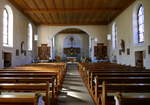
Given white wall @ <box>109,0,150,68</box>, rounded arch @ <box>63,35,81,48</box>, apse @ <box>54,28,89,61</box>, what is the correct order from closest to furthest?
white wall @ <box>109,0,150,68</box>, apse @ <box>54,28,89,61</box>, rounded arch @ <box>63,35,81,48</box>

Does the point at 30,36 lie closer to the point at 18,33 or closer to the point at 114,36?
the point at 18,33

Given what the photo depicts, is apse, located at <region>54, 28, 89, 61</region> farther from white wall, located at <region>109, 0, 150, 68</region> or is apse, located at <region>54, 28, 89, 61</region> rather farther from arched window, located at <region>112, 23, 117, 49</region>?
white wall, located at <region>109, 0, 150, 68</region>

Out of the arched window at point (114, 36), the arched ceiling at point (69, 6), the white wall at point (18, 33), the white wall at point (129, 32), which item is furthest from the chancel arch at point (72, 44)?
the arched ceiling at point (69, 6)

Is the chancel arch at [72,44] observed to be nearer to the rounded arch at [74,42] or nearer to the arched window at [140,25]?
the rounded arch at [74,42]

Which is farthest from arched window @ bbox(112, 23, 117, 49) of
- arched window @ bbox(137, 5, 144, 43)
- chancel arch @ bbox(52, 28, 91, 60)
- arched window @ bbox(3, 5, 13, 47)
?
chancel arch @ bbox(52, 28, 91, 60)

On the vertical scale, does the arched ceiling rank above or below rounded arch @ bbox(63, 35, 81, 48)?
above

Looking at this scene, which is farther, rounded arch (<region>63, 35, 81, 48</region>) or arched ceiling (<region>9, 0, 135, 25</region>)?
rounded arch (<region>63, 35, 81, 48</region>)

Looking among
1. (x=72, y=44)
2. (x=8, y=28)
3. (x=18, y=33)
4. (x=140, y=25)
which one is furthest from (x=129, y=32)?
A: (x=72, y=44)

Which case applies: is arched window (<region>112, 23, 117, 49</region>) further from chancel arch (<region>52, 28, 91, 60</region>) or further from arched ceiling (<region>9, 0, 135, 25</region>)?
chancel arch (<region>52, 28, 91, 60</region>)

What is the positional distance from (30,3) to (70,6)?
2.65m

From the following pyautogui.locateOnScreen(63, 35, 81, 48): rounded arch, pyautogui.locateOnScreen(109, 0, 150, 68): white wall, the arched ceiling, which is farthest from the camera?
pyautogui.locateOnScreen(63, 35, 81, 48): rounded arch

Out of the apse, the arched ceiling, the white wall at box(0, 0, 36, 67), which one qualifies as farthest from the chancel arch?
the arched ceiling

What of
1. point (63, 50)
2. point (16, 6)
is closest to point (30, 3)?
point (16, 6)

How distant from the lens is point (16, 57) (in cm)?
1262
